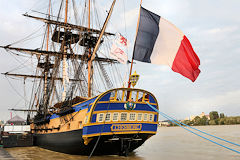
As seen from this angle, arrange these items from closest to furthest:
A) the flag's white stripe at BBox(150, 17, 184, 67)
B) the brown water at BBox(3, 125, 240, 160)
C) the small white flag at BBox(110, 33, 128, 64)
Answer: the flag's white stripe at BBox(150, 17, 184, 67), the small white flag at BBox(110, 33, 128, 64), the brown water at BBox(3, 125, 240, 160)

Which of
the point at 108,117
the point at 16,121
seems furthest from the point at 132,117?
the point at 16,121

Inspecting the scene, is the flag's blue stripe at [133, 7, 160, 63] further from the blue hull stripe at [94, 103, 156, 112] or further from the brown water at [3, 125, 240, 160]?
the brown water at [3, 125, 240, 160]

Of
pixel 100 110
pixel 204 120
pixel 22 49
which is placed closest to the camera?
pixel 100 110

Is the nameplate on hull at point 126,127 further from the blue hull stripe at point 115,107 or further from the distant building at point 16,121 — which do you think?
the distant building at point 16,121

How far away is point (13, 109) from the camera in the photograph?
1412 inches

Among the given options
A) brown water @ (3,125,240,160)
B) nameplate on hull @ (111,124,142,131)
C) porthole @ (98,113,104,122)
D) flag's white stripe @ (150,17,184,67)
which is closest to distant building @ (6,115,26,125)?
brown water @ (3,125,240,160)

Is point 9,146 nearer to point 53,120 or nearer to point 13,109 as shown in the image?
point 53,120

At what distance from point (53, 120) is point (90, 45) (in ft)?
25.7

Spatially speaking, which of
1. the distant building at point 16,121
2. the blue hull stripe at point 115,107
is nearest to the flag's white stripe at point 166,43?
the blue hull stripe at point 115,107

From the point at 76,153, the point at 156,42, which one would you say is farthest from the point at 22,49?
the point at 156,42

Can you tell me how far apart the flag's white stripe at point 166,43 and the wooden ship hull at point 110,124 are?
2562mm

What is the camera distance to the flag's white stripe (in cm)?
945

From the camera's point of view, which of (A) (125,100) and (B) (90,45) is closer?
(A) (125,100)

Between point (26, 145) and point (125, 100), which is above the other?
point (125, 100)
